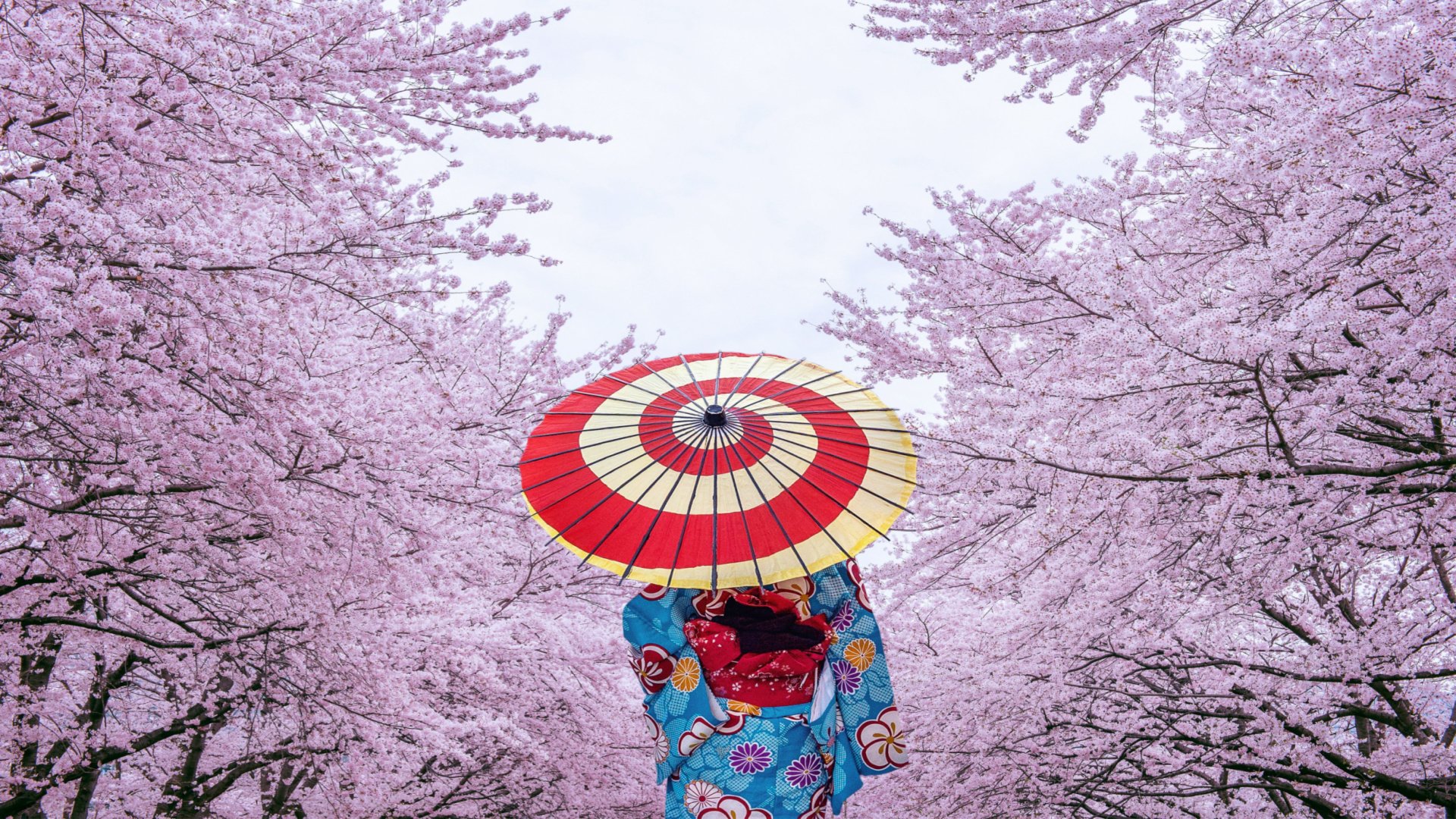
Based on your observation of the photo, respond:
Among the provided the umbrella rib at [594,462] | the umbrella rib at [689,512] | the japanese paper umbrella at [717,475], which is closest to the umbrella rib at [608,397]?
the japanese paper umbrella at [717,475]

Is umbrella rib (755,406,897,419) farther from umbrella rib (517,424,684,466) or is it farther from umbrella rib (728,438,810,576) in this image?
umbrella rib (517,424,684,466)

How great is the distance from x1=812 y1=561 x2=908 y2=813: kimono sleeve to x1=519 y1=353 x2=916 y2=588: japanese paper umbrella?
405 millimetres

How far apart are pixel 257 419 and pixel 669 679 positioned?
192cm

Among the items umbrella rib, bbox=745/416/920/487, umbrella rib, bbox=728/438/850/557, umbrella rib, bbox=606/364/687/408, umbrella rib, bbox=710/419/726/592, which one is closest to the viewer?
umbrella rib, bbox=710/419/726/592

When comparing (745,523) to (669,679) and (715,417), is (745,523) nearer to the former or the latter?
(715,417)

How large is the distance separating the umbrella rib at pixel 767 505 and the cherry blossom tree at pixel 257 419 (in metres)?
1.61

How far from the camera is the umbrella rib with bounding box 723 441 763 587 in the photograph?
2.71 m

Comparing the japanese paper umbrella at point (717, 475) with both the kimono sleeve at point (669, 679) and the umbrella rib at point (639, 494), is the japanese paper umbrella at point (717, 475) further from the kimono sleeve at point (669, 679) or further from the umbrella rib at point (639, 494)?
the kimono sleeve at point (669, 679)

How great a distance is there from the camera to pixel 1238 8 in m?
4.41

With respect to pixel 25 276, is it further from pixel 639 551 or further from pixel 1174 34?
pixel 1174 34

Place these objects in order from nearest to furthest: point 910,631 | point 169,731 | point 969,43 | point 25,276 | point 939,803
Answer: point 25,276 → point 969,43 → point 169,731 → point 939,803 → point 910,631

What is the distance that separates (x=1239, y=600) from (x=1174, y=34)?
9.22 feet

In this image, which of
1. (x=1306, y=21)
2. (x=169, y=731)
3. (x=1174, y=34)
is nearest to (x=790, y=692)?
(x=1306, y=21)

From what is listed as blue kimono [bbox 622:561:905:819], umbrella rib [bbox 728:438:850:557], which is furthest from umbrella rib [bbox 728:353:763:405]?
blue kimono [bbox 622:561:905:819]
